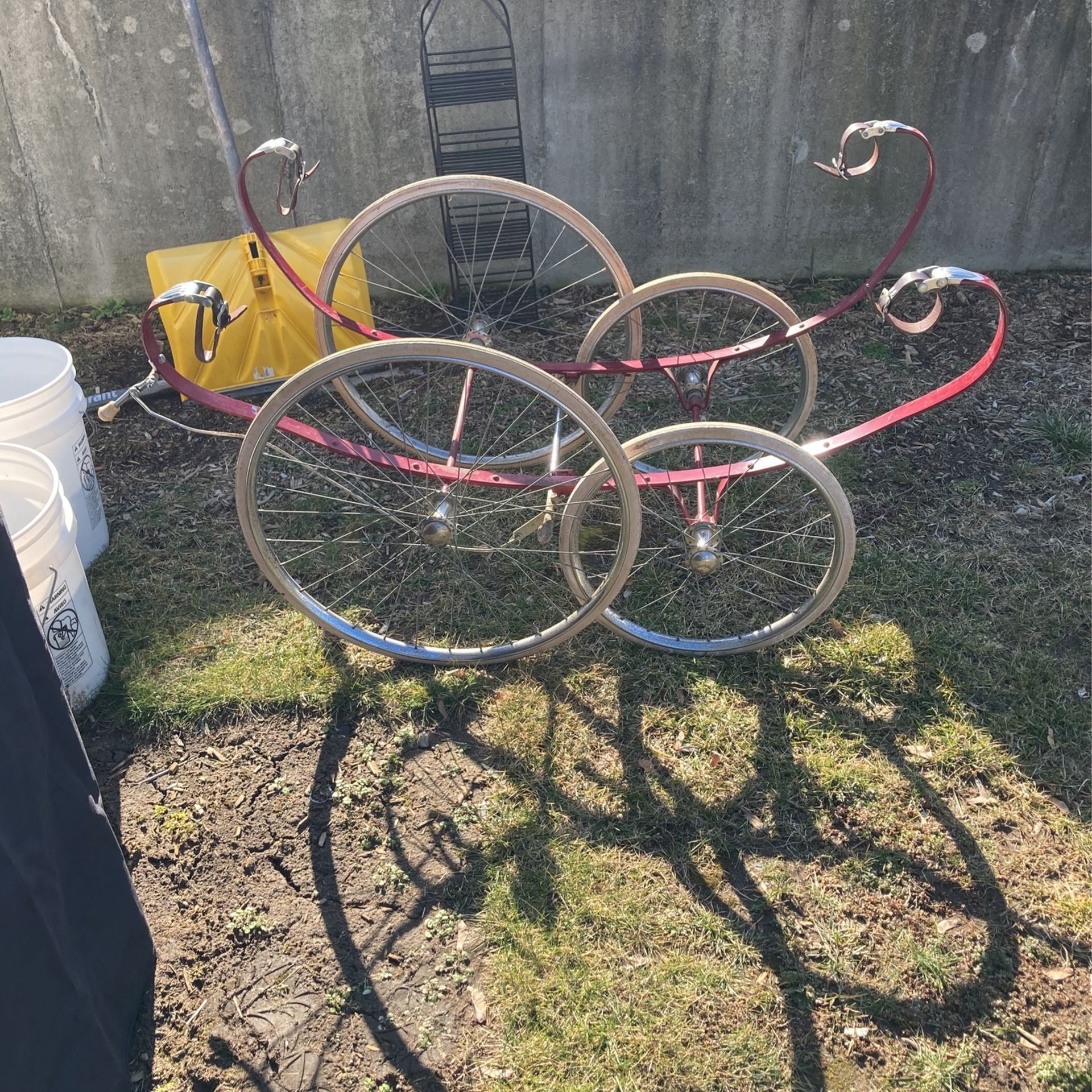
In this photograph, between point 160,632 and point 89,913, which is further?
point 160,632

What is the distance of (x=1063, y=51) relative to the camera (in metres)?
4.66

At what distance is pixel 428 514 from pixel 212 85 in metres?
2.63

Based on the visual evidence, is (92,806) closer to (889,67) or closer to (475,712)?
(475,712)

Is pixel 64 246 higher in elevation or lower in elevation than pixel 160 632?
higher

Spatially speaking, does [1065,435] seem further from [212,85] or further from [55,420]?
[212,85]

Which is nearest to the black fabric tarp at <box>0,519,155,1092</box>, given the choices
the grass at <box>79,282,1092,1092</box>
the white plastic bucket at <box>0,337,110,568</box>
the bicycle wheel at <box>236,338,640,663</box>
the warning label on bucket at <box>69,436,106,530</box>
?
the grass at <box>79,282,1092,1092</box>

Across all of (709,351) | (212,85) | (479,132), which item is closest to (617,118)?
(479,132)

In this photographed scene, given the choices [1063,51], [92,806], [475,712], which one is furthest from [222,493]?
[1063,51]

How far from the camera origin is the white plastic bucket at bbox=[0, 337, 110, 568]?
3.08 metres

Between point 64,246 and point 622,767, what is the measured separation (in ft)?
13.8

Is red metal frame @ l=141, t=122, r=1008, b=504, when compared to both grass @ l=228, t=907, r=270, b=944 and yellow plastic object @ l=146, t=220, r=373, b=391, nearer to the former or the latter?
yellow plastic object @ l=146, t=220, r=373, b=391

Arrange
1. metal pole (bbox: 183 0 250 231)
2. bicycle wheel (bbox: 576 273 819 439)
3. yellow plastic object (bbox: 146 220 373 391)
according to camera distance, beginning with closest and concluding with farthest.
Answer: bicycle wheel (bbox: 576 273 819 439) < metal pole (bbox: 183 0 250 231) < yellow plastic object (bbox: 146 220 373 391)

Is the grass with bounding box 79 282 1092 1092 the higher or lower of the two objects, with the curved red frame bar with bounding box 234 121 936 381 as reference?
lower

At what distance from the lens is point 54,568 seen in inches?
105
